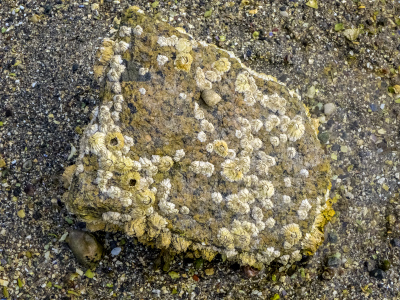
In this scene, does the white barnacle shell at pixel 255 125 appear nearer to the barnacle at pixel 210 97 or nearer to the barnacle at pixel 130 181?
the barnacle at pixel 210 97

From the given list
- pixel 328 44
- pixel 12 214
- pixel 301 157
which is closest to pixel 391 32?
pixel 328 44

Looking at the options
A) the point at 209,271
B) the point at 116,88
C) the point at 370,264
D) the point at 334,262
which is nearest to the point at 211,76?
the point at 116,88

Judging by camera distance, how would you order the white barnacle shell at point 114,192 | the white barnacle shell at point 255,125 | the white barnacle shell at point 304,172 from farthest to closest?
the white barnacle shell at point 304,172, the white barnacle shell at point 255,125, the white barnacle shell at point 114,192

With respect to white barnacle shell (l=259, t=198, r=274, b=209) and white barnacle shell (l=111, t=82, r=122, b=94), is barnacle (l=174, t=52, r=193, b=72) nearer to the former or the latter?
white barnacle shell (l=111, t=82, r=122, b=94)

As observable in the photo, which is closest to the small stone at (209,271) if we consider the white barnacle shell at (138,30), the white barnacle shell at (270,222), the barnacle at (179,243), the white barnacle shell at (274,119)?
the barnacle at (179,243)

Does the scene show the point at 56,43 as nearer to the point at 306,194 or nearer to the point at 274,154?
the point at 274,154

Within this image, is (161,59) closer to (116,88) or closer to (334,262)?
(116,88)

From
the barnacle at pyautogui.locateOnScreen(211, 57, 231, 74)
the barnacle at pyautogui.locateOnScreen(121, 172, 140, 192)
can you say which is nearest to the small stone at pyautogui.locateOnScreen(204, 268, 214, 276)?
the barnacle at pyautogui.locateOnScreen(121, 172, 140, 192)
